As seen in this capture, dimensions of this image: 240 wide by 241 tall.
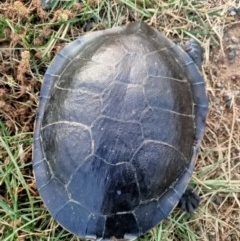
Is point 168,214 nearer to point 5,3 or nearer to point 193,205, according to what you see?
point 193,205

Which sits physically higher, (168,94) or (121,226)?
(168,94)

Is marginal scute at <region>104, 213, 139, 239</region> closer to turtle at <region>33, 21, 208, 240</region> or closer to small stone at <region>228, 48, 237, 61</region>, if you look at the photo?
turtle at <region>33, 21, 208, 240</region>

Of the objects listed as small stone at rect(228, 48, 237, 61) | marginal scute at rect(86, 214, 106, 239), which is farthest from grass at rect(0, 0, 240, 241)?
marginal scute at rect(86, 214, 106, 239)

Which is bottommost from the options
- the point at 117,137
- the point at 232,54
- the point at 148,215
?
the point at 148,215

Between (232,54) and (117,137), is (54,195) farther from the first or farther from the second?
(232,54)

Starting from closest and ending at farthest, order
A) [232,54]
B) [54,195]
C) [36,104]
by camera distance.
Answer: [54,195] → [36,104] → [232,54]

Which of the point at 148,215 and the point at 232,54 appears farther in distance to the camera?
the point at 232,54

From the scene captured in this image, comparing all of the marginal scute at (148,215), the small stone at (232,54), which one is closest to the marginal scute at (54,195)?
the marginal scute at (148,215)

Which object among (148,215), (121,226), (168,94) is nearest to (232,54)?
(168,94)
